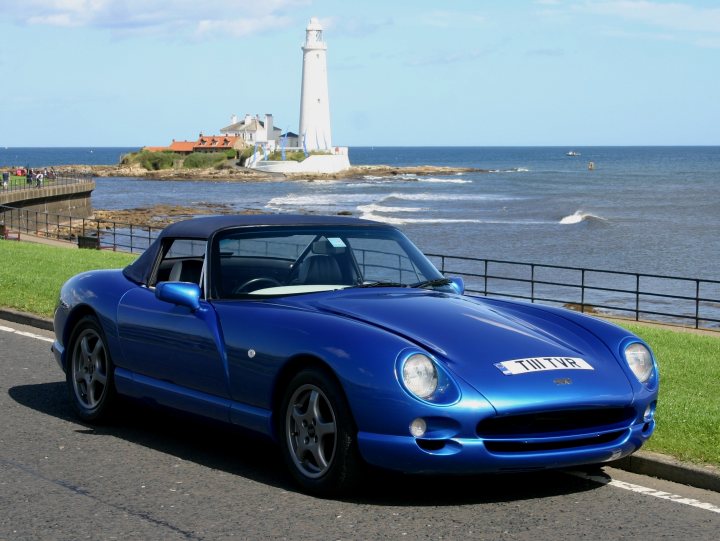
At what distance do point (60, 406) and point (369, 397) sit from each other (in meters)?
3.66

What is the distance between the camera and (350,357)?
5855 mm

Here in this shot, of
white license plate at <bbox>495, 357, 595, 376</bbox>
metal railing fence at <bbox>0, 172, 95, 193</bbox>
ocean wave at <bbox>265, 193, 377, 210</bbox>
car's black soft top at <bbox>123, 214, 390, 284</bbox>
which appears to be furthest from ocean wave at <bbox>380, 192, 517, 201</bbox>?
white license plate at <bbox>495, 357, 595, 376</bbox>

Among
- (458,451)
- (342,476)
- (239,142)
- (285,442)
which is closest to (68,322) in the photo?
(285,442)

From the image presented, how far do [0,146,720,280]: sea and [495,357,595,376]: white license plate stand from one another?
3784 centimetres

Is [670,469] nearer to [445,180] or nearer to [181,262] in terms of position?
[181,262]

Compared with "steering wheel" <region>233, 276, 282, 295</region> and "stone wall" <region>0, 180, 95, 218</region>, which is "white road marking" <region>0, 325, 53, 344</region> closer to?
Result: "steering wheel" <region>233, 276, 282, 295</region>

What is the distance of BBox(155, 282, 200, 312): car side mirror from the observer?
6863mm

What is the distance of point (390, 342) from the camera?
5.84 metres

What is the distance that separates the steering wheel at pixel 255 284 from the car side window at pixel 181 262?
0.50m

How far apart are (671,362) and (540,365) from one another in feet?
20.0

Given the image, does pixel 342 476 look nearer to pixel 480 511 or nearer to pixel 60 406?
pixel 480 511

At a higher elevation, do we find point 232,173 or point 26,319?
point 26,319

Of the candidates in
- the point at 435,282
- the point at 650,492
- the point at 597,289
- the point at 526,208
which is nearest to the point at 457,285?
the point at 435,282

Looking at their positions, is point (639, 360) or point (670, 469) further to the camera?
point (670, 469)
